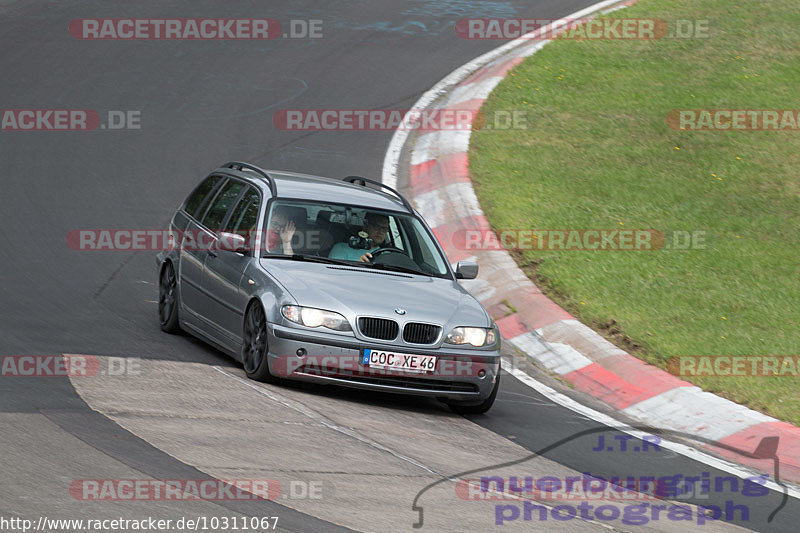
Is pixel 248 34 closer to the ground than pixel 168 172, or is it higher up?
higher up

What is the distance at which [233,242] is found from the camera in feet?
31.8

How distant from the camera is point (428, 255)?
1036 cm

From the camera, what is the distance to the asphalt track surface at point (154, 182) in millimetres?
6809

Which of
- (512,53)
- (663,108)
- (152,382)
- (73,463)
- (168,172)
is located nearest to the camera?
(73,463)

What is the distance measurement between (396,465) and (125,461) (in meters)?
1.75

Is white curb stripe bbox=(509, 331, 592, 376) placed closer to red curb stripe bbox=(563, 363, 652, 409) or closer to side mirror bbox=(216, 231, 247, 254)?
red curb stripe bbox=(563, 363, 652, 409)

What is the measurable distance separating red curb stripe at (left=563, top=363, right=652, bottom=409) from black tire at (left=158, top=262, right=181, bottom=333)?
12.0ft

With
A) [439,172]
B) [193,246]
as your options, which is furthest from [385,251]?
[439,172]

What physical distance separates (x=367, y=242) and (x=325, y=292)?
1.18 m

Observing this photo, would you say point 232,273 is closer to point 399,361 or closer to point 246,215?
point 246,215

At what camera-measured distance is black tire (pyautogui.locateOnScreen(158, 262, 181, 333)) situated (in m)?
10.7

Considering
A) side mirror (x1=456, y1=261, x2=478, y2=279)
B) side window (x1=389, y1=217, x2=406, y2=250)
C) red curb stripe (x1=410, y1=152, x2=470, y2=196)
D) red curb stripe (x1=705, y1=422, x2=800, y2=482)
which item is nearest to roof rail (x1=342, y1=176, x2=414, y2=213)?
side window (x1=389, y1=217, x2=406, y2=250)

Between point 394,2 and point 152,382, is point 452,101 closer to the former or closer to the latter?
point 394,2

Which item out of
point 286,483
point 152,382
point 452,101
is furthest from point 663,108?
point 286,483
